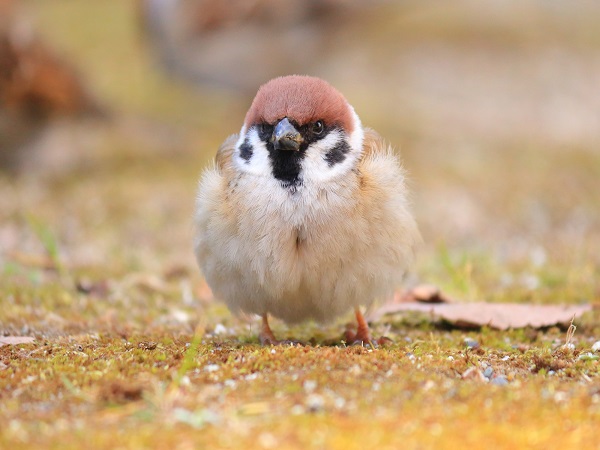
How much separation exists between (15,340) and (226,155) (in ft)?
5.09

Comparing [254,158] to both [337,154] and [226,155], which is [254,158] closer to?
[226,155]

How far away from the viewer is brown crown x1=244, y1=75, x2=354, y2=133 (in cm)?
426

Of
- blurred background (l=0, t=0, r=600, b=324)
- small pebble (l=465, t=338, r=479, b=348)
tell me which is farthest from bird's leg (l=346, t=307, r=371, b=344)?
blurred background (l=0, t=0, r=600, b=324)

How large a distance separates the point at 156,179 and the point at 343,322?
518 cm

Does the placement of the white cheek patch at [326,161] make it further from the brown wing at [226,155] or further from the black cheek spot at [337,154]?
the brown wing at [226,155]

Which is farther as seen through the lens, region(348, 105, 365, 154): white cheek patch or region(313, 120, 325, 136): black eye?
region(348, 105, 365, 154): white cheek patch

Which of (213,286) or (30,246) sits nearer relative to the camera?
(213,286)

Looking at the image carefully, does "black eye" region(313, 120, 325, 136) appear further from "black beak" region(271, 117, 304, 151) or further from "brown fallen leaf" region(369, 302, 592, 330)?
"brown fallen leaf" region(369, 302, 592, 330)

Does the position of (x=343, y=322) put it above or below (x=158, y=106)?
below

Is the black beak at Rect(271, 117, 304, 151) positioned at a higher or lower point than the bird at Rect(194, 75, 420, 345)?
higher

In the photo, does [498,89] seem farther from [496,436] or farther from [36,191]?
[496,436]

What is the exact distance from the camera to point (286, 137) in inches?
163

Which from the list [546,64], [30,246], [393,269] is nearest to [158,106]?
[30,246]

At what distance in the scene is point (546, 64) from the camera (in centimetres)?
1677
